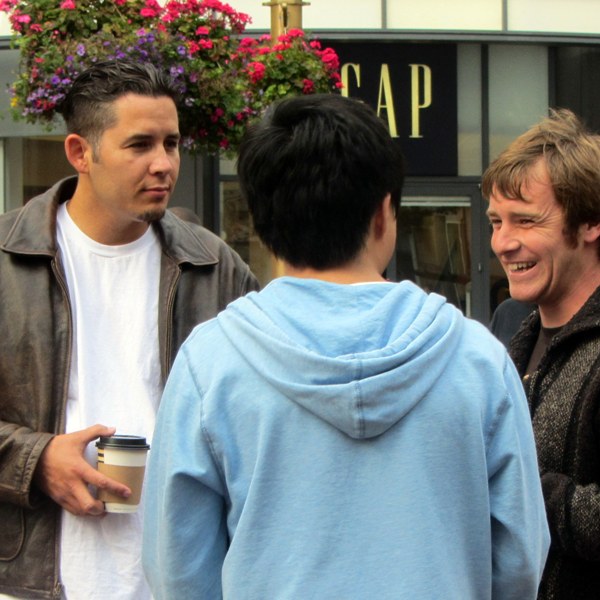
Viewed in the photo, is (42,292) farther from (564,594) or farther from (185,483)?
(564,594)

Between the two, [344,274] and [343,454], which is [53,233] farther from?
[343,454]

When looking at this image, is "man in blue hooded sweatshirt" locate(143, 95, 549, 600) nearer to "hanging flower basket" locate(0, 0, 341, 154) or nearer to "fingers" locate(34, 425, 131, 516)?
"fingers" locate(34, 425, 131, 516)

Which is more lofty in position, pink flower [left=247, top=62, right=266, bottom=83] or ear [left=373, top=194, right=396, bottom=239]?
pink flower [left=247, top=62, right=266, bottom=83]

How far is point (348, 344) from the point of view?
210cm

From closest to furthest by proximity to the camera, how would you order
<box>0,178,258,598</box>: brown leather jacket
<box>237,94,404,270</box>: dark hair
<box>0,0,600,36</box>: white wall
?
<box>237,94,404,270</box>: dark hair, <box>0,178,258,598</box>: brown leather jacket, <box>0,0,600,36</box>: white wall

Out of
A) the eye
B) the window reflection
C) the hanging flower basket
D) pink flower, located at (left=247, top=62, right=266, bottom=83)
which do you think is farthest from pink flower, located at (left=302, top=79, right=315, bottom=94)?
the window reflection

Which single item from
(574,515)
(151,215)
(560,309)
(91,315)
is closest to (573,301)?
(560,309)

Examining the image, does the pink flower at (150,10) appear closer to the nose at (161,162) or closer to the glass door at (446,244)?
the nose at (161,162)

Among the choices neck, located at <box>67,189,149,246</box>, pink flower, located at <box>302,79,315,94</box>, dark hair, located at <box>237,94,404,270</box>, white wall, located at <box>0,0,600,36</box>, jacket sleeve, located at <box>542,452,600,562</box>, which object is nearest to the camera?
dark hair, located at <box>237,94,404,270</box>

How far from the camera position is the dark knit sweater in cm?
275

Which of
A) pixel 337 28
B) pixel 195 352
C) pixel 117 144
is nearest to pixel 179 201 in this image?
pixel 337 28

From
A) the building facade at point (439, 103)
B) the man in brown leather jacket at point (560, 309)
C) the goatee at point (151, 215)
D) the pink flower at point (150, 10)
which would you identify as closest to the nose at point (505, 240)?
the man in brown leather jacket at point (560, 309)

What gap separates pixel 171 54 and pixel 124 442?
5.12 metres

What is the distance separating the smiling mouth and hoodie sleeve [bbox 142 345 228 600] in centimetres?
126
